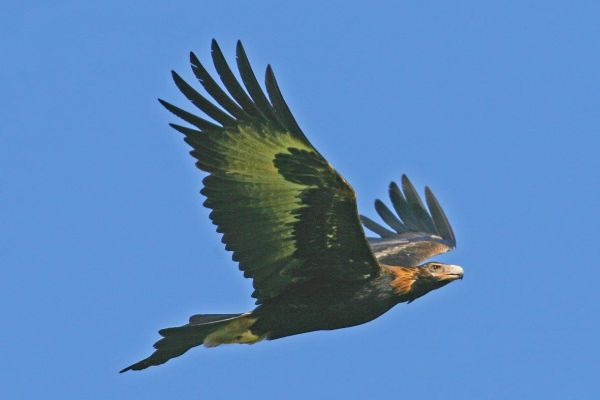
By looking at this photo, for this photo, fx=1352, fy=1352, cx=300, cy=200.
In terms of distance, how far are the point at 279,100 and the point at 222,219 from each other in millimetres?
1382

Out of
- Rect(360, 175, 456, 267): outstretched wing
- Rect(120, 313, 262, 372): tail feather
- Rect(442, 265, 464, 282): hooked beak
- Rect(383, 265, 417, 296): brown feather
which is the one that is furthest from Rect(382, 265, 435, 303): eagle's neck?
Rect(360, 175, 456, 267): outstretched wing

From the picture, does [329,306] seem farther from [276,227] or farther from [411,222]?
[411,222]

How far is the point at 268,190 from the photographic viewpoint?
41.8 ft

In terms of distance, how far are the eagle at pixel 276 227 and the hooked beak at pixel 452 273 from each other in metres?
0.01

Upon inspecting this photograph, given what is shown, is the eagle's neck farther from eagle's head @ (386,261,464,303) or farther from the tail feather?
the tail feather

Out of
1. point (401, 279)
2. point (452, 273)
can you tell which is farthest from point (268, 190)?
point (452, 273)

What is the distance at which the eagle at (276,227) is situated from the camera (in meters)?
12.3

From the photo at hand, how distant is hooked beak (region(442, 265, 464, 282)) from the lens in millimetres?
13906

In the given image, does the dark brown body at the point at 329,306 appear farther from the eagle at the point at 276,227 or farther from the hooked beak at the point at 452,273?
the hooked beak at the point at 452,273

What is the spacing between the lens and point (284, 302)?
13.5 meters

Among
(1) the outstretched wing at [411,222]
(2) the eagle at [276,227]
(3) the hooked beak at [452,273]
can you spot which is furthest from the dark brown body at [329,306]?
(1) the outstretched wing at [411,222]

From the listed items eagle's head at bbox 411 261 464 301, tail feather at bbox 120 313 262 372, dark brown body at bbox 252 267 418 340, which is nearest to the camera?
dark brown body at bbox 252 267 418 340

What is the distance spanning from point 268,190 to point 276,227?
0.40 m

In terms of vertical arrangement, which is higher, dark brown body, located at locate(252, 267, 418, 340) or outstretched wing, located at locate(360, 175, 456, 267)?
outstretched wing, located at locate(360, 175, 456, 267)
